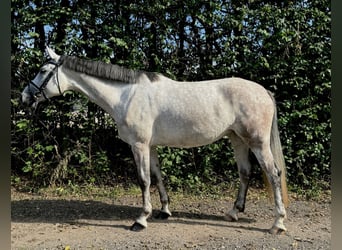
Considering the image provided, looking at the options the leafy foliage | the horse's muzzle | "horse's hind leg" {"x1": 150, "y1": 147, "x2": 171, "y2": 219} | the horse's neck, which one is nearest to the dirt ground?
"horse's hind leg" {"x1": 150, "y1": 147, "x2": 171, "y2": 219}

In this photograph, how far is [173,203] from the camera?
4.89m

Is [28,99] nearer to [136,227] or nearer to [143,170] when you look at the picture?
[143,170]

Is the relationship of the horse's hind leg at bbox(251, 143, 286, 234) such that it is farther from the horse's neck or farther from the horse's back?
the horse's neck

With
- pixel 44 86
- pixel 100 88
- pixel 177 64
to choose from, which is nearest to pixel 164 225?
pixel 100 88

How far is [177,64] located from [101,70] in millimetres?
2136

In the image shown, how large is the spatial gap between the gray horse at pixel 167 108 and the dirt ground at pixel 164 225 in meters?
0.29

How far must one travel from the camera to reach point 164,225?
3912mm

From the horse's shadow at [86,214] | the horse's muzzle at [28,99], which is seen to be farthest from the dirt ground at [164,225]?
the horse's muzzle at [28,99]

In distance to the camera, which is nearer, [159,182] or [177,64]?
[159,182]

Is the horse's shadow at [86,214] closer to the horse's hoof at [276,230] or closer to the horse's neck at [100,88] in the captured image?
the horse's hoof at [276,230]

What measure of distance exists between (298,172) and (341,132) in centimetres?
503

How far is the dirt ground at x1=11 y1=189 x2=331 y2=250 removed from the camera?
340cm

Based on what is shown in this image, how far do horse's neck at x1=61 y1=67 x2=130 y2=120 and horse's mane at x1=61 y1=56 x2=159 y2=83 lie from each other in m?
0.06

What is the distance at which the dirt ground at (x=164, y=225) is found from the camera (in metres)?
3.40
